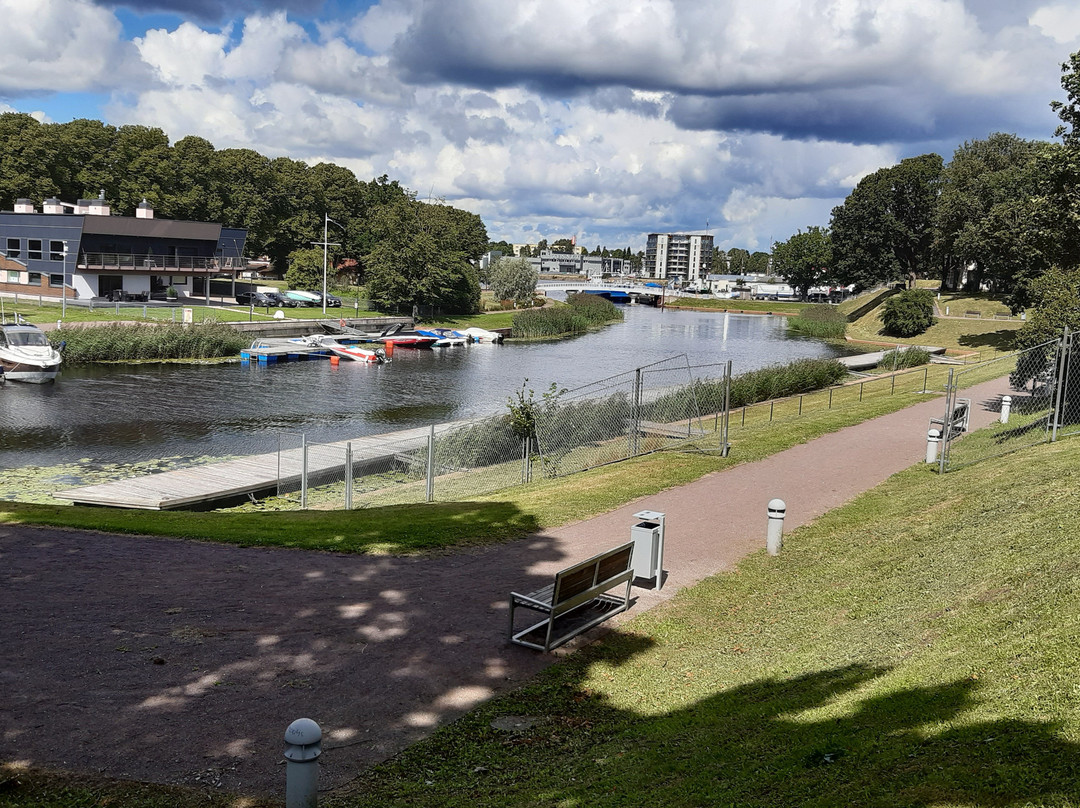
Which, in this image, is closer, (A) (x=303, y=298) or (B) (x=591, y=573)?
(B) (x=591, y=573)

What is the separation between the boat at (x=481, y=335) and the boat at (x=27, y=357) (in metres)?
37.2

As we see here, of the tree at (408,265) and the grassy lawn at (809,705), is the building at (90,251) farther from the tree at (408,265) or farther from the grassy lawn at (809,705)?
the grassy lawn at (809,705)

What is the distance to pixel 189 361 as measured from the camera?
55.3 metres

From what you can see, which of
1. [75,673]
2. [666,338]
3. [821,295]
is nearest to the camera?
[75,673]

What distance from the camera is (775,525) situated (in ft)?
45.0

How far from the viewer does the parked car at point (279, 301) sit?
3189 inches

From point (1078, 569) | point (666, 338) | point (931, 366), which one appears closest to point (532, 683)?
point (1078, 569)

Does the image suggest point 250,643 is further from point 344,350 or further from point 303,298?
point 303,298

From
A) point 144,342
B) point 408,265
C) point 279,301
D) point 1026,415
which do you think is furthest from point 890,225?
point 1026,415

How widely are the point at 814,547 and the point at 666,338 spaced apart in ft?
254

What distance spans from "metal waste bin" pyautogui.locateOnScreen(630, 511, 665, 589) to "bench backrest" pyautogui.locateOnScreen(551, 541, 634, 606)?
521 millimetres

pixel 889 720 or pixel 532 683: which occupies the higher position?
pixel 889 720

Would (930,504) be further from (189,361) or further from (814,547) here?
(189,361)

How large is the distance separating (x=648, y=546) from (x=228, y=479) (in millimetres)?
14926
